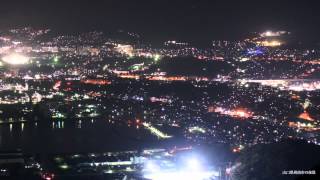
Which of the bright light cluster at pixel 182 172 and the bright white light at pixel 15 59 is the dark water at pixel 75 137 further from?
the bright white light at pixel 15 59

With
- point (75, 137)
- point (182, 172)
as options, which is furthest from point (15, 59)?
point (182, 172)

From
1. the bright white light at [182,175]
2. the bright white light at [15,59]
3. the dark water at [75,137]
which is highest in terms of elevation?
the bright white light at [15,59]

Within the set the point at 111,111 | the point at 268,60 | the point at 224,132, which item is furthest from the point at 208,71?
the point at 224,132

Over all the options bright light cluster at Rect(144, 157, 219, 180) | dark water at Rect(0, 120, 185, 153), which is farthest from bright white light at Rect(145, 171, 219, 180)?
dark water at Rect(0, 120, 185, 153)

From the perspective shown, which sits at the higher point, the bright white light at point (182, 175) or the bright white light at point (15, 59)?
the bright white light at point (15, 59)

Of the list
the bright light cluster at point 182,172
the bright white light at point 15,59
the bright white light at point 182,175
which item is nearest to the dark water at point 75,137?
Result: the bright light cluster at point 182,172

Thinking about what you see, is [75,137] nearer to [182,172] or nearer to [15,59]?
[182,172]

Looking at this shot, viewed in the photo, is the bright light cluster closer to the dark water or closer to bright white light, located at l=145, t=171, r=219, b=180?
bright white light, located at l=145, t=171, r=219, b=180
